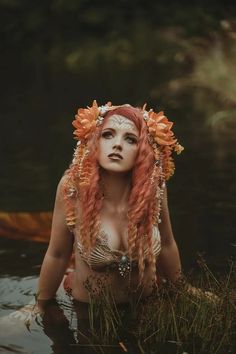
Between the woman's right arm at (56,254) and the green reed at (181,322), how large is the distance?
402mm

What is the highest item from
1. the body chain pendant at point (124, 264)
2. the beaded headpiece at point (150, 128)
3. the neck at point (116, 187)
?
the beaded headpiece at point (150, 128)

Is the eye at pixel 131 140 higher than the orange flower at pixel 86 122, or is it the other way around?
the orange flower at pixel 86 122

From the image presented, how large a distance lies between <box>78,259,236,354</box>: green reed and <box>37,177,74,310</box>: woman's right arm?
40 centimetres

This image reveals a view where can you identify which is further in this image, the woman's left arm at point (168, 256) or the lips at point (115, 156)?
the woman's left arm at point (168, 256)

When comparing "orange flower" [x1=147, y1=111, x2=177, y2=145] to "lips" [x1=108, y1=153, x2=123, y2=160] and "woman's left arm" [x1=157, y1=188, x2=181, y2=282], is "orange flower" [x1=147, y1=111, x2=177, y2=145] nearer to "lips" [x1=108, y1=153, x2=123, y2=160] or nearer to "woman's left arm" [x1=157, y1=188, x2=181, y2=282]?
"lips" [x1=108, y1=153, x2=123, y2=160]

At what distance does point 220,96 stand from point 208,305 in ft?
33.8

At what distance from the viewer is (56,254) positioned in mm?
4488

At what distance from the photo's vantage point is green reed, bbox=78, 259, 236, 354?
393 cm

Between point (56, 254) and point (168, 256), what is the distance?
61cm

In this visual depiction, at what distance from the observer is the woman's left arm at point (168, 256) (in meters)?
4.51

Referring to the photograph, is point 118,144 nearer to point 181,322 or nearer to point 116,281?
point 116,281

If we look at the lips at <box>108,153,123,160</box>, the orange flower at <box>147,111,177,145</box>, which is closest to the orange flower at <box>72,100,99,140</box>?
the lips at <box>108,153,123,160</box>

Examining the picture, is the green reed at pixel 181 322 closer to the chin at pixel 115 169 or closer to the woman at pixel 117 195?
the woman at pixel 117 195

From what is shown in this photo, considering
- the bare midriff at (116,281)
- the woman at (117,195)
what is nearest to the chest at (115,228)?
the woman at (117,195)
